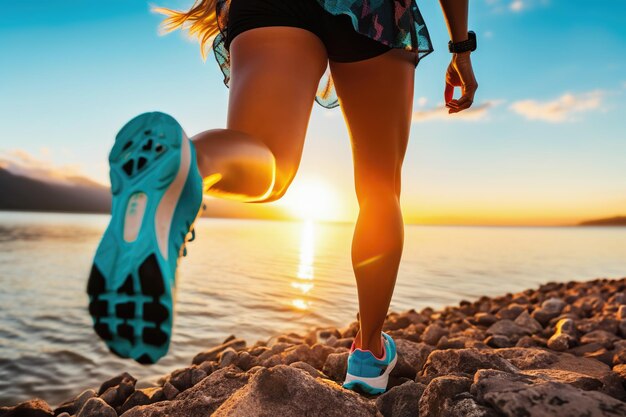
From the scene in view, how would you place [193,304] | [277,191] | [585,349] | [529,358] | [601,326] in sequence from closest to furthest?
[277,191]
[529,358]
[585,349]
[601,326]
[193,304]

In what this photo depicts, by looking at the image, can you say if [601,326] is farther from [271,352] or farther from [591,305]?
[271,352]

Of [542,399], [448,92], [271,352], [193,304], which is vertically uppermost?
[448,92]

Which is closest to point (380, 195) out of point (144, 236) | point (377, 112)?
point (377, 112)

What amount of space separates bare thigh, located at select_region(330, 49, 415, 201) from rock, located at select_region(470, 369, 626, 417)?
756mm

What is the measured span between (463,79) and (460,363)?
1.09 metres

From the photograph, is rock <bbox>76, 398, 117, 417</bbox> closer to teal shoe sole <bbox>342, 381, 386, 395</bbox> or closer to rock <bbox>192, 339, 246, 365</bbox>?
teal shoe sole <bbox>342, 381, 386, 395</bbox>

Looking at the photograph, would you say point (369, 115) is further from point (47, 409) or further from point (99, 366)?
point (99, 366)

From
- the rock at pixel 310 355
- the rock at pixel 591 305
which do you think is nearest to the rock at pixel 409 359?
the rock at pixel 310 355

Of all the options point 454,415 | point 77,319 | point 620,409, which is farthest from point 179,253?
point 77,319

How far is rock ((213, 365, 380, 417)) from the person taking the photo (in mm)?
1387

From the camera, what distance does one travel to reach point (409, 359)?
79.9 inches

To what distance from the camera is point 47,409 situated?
82.0 inches

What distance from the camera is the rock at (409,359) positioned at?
198 centimetres

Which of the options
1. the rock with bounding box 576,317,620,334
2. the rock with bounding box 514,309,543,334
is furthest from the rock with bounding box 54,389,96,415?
the rock with bounding box 576,317,620,334
